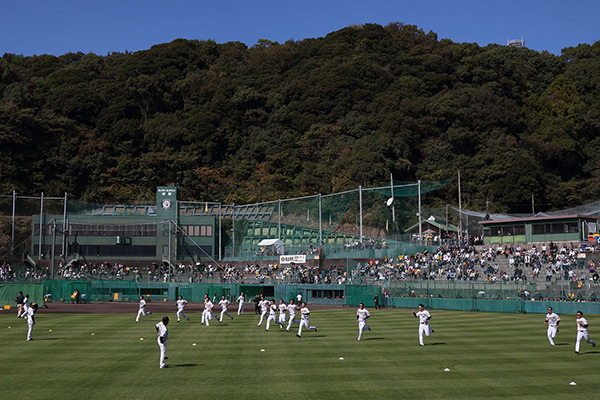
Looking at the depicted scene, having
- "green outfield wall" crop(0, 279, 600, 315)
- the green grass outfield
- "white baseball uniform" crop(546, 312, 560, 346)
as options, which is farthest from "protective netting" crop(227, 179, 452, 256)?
"white baseball uniform" crop(546, 312, 560, 346)

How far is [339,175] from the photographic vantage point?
111 m

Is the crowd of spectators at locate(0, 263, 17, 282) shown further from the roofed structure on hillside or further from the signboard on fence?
the roofed structure on hillside

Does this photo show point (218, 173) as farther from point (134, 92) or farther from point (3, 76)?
point (3, 76)

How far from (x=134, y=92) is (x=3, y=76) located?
29.0 metres

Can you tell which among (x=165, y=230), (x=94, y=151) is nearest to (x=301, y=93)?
(x=94, y=151)

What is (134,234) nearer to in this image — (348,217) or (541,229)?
(348,217)

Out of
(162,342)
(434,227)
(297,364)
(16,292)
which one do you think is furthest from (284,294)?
(162,342)

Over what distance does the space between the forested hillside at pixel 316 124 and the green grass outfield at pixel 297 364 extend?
74.9m

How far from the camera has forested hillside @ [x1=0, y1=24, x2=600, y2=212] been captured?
115m

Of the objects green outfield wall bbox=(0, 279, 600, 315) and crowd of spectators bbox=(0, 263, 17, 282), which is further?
crowd of spectators bbox=(0, 263, 17, 282)

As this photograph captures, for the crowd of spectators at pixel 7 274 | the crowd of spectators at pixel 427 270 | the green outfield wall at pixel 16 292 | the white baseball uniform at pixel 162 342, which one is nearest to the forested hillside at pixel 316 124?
the crowd of spectators at pixel 427 270

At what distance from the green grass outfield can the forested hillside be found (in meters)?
74.9

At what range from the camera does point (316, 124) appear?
127m

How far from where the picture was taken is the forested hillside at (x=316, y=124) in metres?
115
